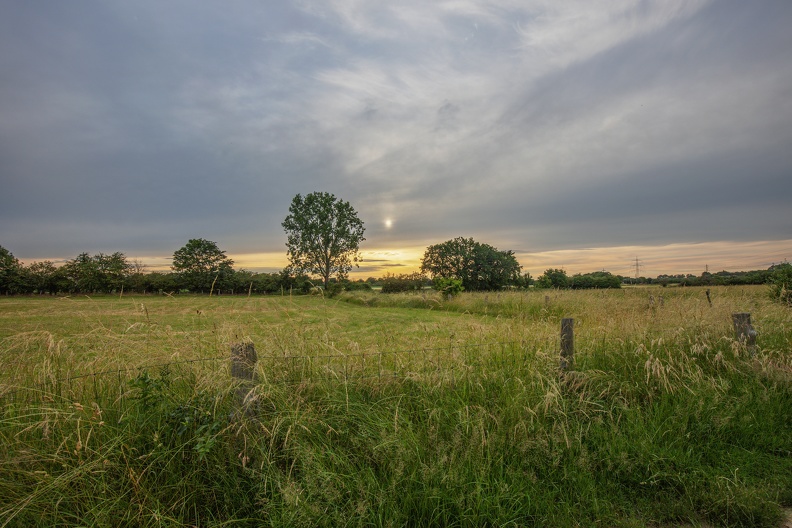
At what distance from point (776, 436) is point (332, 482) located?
4785mm

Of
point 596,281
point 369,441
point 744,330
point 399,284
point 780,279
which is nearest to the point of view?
point 369,441

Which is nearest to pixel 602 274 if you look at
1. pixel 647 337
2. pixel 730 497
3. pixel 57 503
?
pixel 647 337

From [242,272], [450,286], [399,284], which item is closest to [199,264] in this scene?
[242,272]

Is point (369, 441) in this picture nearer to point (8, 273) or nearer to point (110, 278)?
point (110, 278)

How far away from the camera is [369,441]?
304cm

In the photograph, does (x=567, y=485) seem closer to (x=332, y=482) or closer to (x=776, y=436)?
(x=332, y=482)

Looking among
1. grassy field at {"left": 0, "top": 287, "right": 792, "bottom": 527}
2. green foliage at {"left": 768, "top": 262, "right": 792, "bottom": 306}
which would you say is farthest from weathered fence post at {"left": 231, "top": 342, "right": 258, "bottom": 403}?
green foliage at {"left": 768, "top": 262, "right": 792, "bottom": 306}

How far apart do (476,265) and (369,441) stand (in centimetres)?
6720

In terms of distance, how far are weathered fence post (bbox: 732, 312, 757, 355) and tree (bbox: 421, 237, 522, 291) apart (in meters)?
60.6

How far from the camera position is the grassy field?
2.53 metres

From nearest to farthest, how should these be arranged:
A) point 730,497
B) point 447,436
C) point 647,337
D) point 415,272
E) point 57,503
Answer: point 57,503 → point 730,497 → point 447,436 → point 647,337 → point 415,272

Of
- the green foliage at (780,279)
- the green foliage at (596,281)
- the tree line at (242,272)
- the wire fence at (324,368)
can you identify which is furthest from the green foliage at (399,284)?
the wire fence at (324,368)

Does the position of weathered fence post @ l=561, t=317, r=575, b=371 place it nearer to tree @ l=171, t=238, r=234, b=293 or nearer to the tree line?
the tree line

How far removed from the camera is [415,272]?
68.2m
